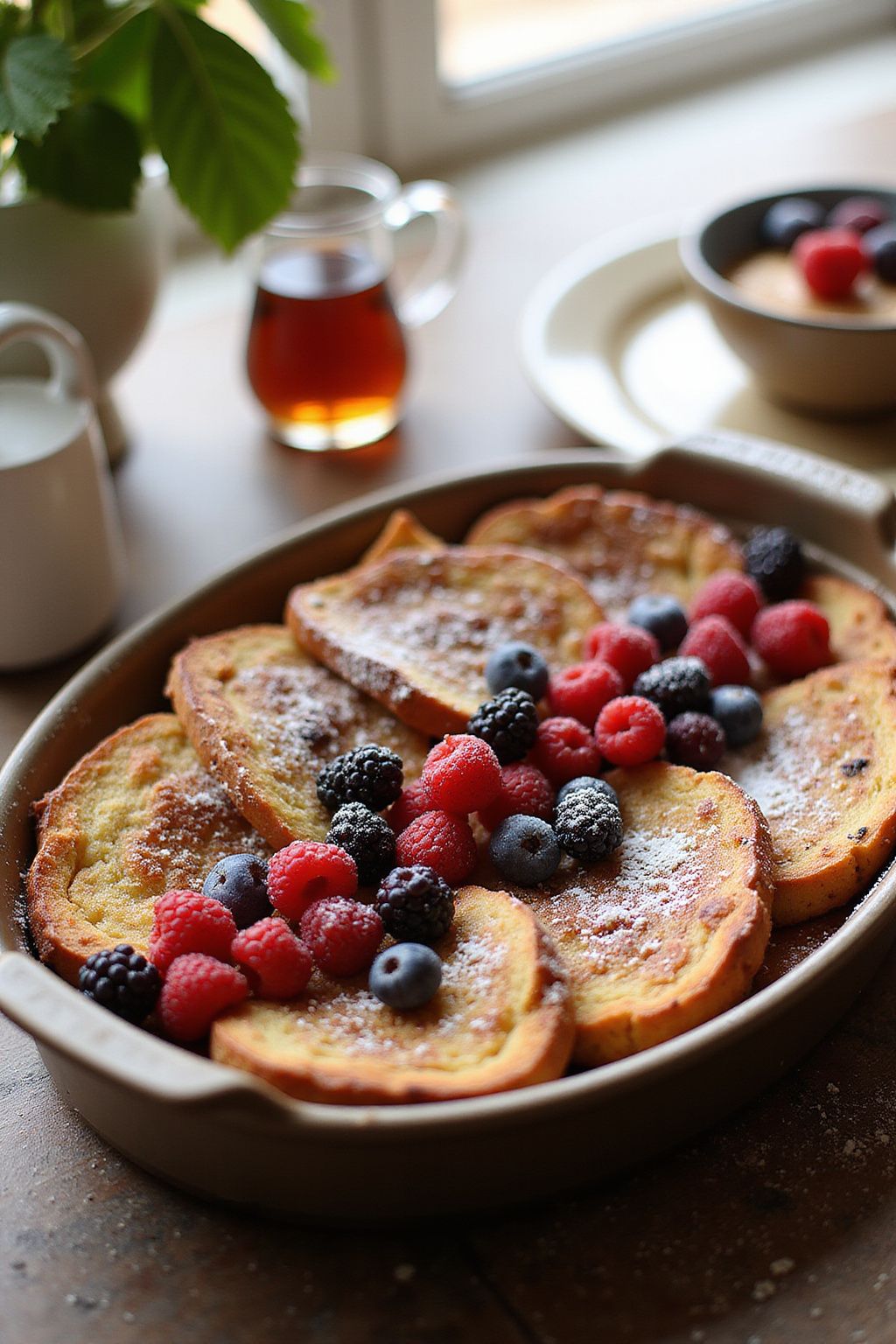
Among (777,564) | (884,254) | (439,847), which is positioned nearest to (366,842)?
(439,847)

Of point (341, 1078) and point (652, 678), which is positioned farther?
point (652, 678)

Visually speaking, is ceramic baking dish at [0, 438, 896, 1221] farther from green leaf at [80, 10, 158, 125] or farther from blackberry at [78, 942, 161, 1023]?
green leaf at [80, 10, 158, 125]

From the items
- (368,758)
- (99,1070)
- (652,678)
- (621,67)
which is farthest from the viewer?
(621,67)

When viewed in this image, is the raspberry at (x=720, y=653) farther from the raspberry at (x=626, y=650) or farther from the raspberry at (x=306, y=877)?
the raspberry at (x=306, y=877)

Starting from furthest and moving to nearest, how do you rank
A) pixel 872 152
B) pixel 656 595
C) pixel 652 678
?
1. pixel 872 152
2. pixel 656 595
3. pixel 652 678

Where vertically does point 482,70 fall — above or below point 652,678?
above

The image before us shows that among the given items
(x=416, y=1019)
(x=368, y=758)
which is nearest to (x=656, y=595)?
(x=368, y=758)

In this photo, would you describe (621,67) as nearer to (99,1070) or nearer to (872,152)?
(872,152)
